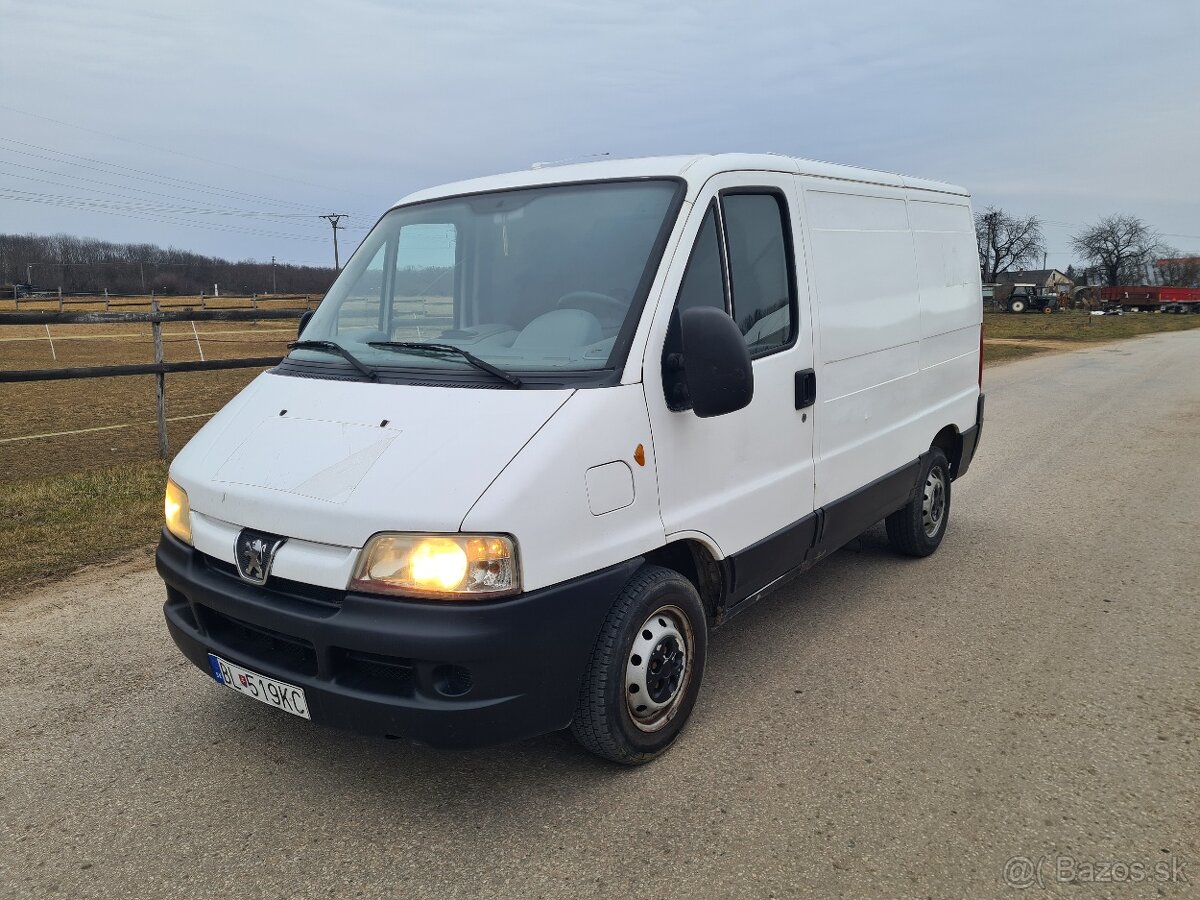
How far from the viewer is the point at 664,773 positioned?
326 cm

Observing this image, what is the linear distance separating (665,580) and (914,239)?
3.01m

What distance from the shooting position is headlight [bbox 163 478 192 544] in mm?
3346

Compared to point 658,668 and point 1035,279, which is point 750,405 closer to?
point 658,668

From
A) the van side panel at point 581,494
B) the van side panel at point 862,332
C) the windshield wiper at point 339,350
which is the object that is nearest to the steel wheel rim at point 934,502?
the van side panel at point 862,332

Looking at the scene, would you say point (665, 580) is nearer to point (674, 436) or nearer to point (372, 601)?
point (674, 436)

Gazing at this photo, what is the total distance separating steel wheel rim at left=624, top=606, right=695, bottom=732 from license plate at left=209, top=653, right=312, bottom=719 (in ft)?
3.54

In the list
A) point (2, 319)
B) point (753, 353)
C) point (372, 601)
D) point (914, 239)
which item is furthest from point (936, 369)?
point (2, 319)

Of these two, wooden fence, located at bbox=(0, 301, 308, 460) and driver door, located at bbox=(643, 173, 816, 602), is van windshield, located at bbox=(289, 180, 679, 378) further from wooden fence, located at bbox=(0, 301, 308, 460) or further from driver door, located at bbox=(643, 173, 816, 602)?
wooden fence, located at bbox=(0, 301, 308, 460)

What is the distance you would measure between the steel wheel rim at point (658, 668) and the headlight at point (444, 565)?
2.10 feet

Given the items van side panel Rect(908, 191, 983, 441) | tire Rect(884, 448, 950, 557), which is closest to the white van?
van side panel Rect(908, 191, 983, 441)

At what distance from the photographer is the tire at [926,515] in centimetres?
555

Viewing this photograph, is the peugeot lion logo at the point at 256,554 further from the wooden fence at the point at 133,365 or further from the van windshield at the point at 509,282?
the wooden fence at the point at 133,365

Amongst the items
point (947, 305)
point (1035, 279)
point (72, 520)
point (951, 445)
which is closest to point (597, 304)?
point (947, 305)

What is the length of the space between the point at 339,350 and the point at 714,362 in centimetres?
156
